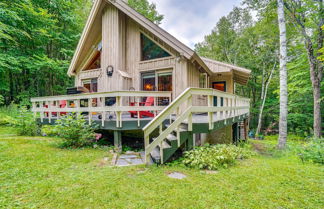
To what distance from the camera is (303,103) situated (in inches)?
A: 494

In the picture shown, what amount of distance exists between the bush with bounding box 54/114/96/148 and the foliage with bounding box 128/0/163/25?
1722 cm

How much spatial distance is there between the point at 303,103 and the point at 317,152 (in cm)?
1117

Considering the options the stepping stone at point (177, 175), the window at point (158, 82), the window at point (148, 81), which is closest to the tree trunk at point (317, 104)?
the window at point (158, 82)

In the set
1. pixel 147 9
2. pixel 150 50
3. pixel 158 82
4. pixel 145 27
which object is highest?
pixel 147 9

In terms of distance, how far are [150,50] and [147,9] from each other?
1514 centimetres

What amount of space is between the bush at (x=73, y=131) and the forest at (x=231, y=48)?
7.82 m

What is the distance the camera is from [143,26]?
7.04 metres

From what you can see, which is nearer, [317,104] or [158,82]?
[158,82]

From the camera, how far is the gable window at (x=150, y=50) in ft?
24.3

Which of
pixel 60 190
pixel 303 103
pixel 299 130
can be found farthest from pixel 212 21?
pixel 60 190

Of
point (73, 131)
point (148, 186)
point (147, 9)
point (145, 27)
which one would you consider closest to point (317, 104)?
point (145, 27)

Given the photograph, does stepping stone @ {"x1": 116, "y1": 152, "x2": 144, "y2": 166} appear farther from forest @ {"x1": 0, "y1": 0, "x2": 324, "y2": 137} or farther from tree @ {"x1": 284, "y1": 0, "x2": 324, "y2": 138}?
tree @ {"x1": 284, "y1": 0, "x2": 324, "y2": 138}

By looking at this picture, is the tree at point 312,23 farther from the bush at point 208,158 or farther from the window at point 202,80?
the bush at point 208,158

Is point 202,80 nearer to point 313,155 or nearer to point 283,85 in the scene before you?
point 283,85
